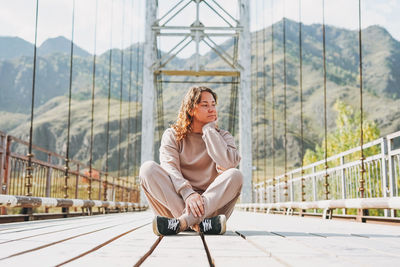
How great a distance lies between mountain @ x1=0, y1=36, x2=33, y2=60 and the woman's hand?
469 feet

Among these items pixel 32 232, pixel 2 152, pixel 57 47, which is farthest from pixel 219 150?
pixel 57 47

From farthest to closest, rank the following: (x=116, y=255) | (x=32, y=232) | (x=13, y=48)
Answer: (x=13, y=48), (x=32, y=232), (x=116, y=255)

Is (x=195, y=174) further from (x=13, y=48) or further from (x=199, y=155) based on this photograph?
(x=13, y=48)

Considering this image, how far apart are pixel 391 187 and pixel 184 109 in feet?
8.42

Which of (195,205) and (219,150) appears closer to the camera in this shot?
(195,205)

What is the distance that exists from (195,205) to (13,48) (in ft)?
492

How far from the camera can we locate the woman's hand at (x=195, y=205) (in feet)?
6.89

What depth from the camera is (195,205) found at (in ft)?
6.89

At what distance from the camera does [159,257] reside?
4.13 feet

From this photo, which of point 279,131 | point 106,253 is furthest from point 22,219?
point 279,131

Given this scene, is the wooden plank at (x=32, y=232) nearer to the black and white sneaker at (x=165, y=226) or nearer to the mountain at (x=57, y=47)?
the black and white sneaker at (x=165, y=226)

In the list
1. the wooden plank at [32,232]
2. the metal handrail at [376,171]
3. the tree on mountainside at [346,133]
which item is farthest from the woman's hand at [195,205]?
the tree on mountainside at [346,133]

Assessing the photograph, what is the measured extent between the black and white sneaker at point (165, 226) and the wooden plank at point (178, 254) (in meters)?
0.26

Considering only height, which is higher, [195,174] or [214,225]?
[195,174]
